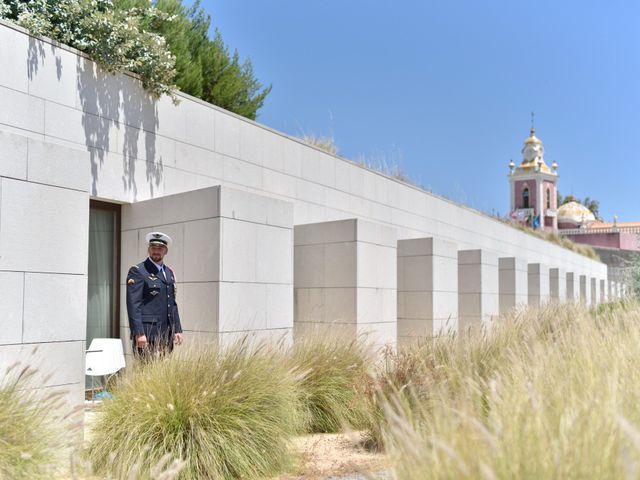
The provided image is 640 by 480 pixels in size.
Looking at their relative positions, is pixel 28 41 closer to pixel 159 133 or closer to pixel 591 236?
pixel 159 133

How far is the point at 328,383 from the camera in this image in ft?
19.0

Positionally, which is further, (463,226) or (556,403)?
(463,226)

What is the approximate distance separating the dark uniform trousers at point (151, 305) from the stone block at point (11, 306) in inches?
42.1

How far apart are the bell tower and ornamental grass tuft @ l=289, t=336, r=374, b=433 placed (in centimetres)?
5367

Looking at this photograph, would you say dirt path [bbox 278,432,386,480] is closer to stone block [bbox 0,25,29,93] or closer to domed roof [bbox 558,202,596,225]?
stone block [bbox 0,25,29,93]

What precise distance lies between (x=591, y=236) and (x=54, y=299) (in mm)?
51739

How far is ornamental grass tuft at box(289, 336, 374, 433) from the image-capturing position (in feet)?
18.4

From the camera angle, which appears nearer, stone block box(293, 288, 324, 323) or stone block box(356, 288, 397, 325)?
stone block box(356, 288, 397, 325)

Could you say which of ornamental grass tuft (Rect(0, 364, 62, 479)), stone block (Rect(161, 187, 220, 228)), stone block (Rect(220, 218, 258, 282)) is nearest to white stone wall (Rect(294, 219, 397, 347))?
stone block (Rect(220, 218, 258, 282))

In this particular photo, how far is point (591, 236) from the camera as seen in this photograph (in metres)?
51.0

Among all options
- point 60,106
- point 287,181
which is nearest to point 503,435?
point 60,106

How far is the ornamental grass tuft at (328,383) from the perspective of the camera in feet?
18.4

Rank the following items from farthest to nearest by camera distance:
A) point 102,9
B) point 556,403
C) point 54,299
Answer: point 102,9 < point 54,299 < point 556,403

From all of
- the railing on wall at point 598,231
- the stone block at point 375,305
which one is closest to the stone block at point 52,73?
the stone block at point 375,305
